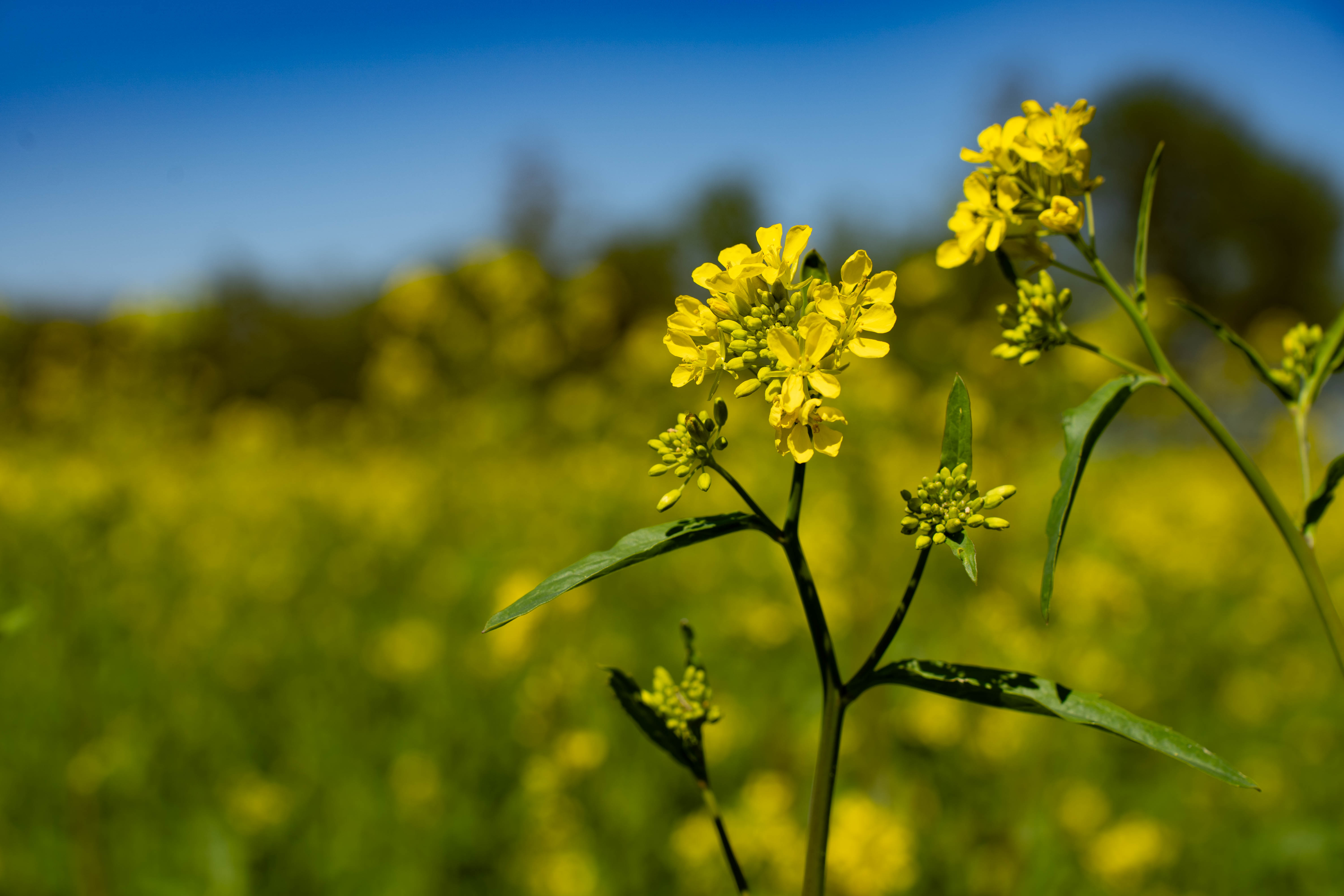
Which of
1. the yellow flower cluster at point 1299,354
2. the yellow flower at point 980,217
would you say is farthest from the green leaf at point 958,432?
the yellow flower cluster at point 1299,354

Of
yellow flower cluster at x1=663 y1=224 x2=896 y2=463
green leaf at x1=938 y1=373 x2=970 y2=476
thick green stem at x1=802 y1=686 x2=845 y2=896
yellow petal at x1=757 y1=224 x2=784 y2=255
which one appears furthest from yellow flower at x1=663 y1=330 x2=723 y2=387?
thick green stem at x1=802 y1=686 x2=845 y2=896

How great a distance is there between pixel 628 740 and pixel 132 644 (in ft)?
9.62

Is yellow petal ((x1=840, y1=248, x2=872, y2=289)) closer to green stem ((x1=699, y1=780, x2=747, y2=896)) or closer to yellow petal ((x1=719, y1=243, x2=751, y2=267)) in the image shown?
yellow petal ((x1=719, y1=243, x2=751, y2=267))

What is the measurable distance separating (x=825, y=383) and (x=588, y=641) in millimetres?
2532

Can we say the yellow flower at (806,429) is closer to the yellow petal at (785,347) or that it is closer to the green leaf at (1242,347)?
the yellow petal at (785,347)

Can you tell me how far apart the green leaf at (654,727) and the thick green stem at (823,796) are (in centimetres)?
13

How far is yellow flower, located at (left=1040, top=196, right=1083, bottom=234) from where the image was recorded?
2.67ft

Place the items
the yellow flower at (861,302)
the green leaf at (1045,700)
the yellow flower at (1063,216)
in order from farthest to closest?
the yellow flower at (1063,216) < the yellow flower at (861,302) < the green leaf at (1045,700)

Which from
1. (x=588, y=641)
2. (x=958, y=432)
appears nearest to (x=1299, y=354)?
(x=958, y=432)

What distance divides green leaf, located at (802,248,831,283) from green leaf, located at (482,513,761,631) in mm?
245

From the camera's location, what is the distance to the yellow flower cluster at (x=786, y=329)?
0.67m

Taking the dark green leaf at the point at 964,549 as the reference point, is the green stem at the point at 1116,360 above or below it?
above

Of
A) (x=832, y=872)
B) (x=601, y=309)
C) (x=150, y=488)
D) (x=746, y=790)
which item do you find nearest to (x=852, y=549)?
(x=746, y=790)

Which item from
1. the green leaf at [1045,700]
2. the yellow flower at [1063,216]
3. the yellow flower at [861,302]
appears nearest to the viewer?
the green leaf at [1045,700]
